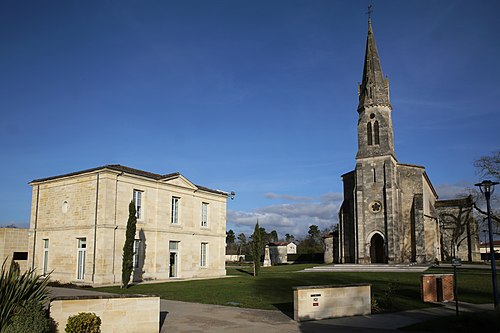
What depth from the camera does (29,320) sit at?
302 inches

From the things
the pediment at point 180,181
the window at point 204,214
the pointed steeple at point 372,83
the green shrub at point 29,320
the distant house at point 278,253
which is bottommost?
the distant house at point 278,253

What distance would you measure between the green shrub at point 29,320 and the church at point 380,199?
3749 cm

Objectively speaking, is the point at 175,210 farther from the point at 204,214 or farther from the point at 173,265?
the point at 173,265

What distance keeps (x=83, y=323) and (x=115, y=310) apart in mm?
1151

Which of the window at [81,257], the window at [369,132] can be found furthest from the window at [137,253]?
the window at [369,132]

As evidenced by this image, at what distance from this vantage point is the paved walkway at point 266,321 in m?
10.5

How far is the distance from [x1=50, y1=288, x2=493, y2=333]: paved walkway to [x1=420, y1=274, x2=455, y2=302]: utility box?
3.59 feet

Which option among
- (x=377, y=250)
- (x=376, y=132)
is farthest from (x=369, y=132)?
(x=377, y=250)

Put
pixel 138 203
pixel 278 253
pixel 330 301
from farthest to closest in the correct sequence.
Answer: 1. pixel 278 253
2. pixel 138 203
3. pixel 330 301

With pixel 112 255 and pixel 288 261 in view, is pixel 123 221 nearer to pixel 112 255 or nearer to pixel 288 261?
pixel 112 255

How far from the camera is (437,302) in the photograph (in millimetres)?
15438

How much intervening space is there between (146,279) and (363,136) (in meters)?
29.0

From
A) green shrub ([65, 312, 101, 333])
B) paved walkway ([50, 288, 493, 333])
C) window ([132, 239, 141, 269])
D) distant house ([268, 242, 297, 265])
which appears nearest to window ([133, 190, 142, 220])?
window ([132, 239, 141, 269])

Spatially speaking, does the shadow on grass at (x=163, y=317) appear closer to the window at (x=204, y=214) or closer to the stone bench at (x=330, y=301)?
the stone bench at (x=330, y=301)
